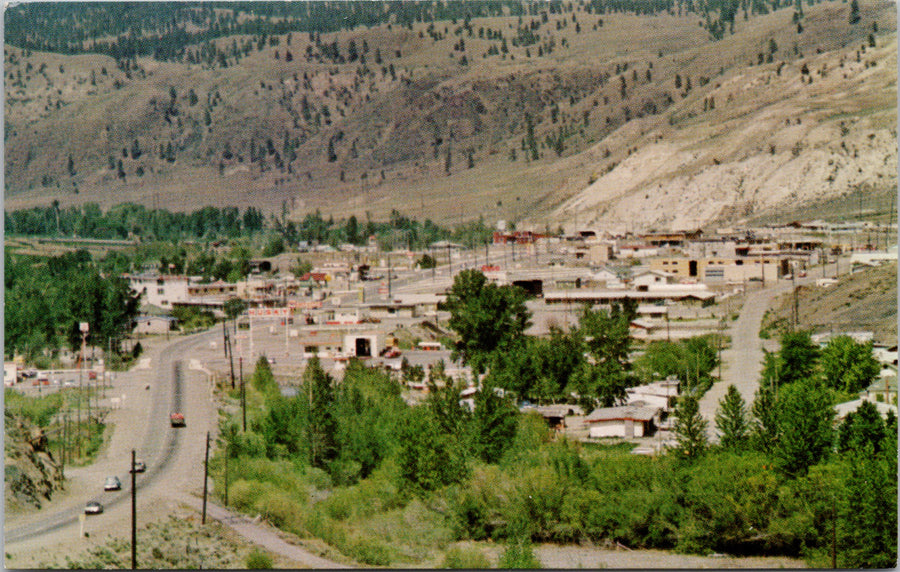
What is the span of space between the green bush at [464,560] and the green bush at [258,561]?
2076mm

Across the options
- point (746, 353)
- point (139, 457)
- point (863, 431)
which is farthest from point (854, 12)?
point (139, 457)

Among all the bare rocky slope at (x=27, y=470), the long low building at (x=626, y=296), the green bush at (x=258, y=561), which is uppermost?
the long low building at (x=626, y=296)

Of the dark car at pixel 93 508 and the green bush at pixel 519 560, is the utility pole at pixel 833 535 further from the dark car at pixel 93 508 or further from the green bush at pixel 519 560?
the dark car at pixel 93 508

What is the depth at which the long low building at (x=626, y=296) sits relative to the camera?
39806 millimetres

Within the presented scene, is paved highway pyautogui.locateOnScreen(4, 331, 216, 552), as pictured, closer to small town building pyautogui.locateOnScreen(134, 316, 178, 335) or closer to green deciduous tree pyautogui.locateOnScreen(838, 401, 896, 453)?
green deciduous tree pyautogui.locateOnScreen(838, 401, 896, 453)

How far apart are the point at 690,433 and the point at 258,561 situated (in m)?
6.86

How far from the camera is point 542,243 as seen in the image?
218 ft

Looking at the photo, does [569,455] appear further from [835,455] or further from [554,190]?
[554,190]

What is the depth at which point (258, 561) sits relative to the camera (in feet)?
55.5

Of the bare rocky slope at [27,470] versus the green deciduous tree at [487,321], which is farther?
the green deciduous tree at [487,321]

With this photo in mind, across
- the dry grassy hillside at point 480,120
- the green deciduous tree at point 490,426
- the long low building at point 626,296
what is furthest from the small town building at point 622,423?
the dry grassy hillside at point 480,120

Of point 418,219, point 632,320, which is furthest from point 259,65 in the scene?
point 632,320

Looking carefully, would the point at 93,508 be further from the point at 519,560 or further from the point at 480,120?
the point at 480,120

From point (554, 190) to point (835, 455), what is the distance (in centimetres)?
7691
